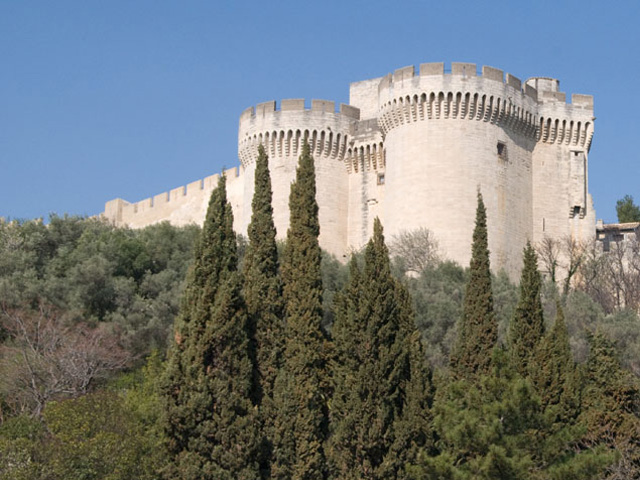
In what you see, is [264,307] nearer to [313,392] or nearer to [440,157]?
[313,392]

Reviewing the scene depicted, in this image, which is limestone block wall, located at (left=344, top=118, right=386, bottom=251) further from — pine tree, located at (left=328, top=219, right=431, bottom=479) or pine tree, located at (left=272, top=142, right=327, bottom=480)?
pine tree, located at (left=328, top=219, right=431, bottom=479)

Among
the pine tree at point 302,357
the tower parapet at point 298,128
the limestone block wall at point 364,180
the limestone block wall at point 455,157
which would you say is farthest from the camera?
the tower parapet at point 298,128

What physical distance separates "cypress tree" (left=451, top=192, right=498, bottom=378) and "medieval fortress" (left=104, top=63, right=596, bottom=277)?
11.2m

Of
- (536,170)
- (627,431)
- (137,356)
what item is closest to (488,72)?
(536,170)

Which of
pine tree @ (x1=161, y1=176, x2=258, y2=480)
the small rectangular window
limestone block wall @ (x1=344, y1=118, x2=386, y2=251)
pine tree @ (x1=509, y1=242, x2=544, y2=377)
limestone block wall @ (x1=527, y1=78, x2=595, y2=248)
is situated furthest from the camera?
limestone block wall @ (x1=344, y1=118, x2=386, y2=251)

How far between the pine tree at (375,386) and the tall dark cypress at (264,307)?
986 millimetres

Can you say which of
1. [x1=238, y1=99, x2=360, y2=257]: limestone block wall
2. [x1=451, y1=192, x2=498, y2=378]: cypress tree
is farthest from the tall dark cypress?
[x1=238, y1=99, x2=360, y2=257]: limestone block wall

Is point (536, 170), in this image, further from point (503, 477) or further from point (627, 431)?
point (503, 477)

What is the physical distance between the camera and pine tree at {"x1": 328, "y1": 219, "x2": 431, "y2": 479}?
17.4 m

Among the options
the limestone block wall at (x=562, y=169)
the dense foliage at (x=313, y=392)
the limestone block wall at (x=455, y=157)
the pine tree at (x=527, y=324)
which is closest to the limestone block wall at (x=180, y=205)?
the limestone block wall at (x=455, y=157)

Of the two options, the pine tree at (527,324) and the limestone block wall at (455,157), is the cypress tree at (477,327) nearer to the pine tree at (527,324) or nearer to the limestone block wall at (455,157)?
the pine tree at (527,324)

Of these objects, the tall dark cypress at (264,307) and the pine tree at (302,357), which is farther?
the tall dark cypress at (264,307)

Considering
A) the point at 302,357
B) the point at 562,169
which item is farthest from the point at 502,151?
the point at 302,357

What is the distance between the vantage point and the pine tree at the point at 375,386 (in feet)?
57.0
